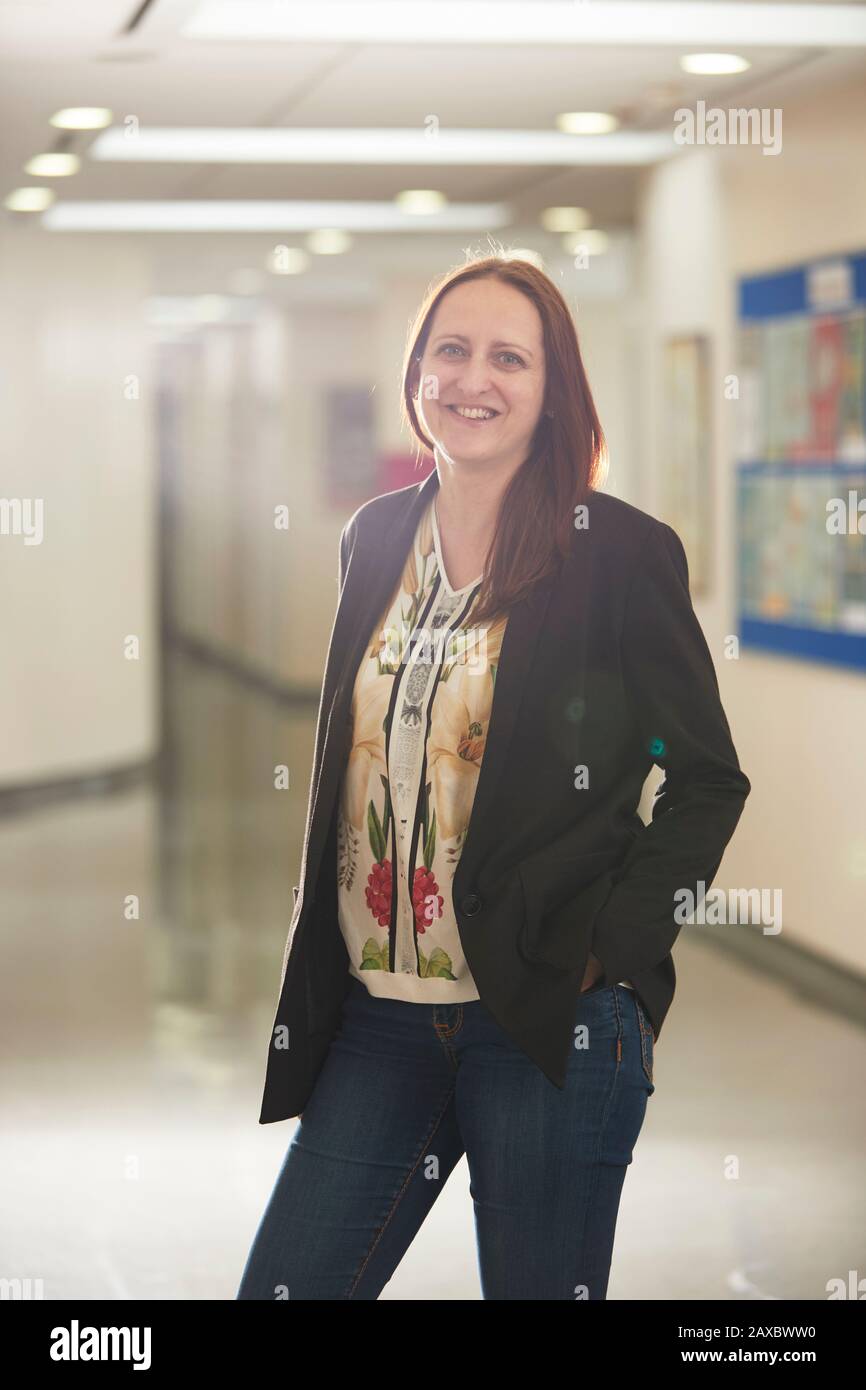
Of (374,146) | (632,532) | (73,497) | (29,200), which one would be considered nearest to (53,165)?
(29,200)

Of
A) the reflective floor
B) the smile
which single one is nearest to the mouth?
the smile

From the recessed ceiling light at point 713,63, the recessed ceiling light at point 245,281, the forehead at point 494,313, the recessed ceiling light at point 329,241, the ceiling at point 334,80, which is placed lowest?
the forehead at point 494,313

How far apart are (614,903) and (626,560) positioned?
0.35 m

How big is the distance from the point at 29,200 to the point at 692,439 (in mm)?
3473

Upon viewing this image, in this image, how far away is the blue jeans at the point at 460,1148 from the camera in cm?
175

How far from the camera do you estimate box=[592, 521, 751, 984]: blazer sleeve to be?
1778 millimetres

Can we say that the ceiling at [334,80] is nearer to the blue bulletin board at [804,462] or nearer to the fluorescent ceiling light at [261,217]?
the blue bulletin board at [804,462]

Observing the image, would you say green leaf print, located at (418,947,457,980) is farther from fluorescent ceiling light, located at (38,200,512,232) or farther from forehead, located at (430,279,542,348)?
fluorescent ceiling light, located at (38,200,512,232)

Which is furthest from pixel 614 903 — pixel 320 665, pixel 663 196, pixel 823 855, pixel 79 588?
pixel 320 665

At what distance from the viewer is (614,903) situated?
178 centimetres

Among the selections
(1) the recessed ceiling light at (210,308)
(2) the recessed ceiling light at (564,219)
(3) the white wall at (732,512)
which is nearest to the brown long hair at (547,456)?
(3) the white wall at (732,512)

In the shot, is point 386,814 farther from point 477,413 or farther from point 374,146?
point 374,146

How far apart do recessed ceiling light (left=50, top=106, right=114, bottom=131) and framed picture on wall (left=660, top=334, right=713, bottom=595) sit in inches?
78.5
